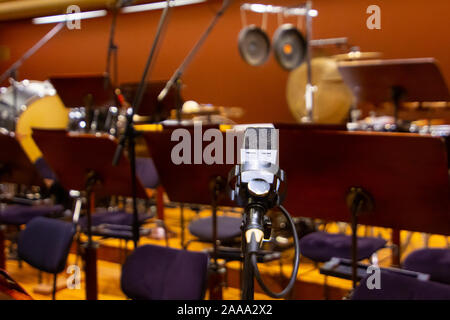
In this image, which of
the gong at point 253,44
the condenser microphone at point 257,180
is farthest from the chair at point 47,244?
the gong at point 253,44

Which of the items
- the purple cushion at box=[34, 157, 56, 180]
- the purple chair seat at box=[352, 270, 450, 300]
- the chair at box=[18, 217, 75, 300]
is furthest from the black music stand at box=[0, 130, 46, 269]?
the purple chair seat at box=[352, 270, 450, 300]

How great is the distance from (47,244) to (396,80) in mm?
1947

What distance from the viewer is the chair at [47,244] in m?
2.61

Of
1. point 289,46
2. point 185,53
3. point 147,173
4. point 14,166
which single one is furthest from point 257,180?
point 185,53

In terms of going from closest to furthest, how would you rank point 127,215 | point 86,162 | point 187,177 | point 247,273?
1. point 247,273
2. point 187,177
3. point 86,162
4. point 127,215

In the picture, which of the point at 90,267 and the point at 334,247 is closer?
the point at 334,247

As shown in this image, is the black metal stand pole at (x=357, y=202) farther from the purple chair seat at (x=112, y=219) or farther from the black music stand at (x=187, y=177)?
the purple chair seat at (x=112, y=219)

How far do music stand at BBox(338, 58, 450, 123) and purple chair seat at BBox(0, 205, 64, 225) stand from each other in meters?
2.65

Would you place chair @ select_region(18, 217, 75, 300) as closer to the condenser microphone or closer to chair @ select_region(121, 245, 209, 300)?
chair @ select_region(121, 245, 209, 300)

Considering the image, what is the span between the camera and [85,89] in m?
3.66

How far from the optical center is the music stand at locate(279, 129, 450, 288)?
1.69m

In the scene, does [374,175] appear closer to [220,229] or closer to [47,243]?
[220,229]

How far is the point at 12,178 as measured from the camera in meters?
3.71

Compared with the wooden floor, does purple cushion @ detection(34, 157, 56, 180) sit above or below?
above
